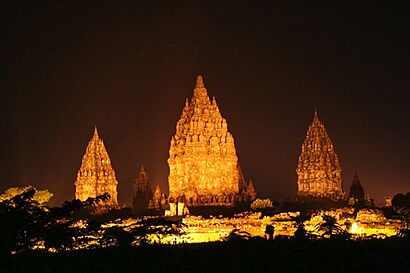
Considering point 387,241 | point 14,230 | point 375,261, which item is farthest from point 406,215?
point 14,230

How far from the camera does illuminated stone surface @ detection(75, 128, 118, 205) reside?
110875 mm

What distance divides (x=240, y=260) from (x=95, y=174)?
8304 centimetres

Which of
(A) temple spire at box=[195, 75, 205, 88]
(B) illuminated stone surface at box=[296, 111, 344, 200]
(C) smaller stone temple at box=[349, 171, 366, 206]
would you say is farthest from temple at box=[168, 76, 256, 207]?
(C) smaller stone temple at box=[349, 171, 366, 206]

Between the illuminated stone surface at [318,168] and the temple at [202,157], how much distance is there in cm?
1078

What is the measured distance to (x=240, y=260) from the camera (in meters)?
29.2

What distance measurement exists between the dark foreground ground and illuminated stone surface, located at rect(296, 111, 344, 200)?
274 feet

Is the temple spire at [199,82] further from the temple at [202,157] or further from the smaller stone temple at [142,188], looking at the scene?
the smaller stone temple at [142,188]

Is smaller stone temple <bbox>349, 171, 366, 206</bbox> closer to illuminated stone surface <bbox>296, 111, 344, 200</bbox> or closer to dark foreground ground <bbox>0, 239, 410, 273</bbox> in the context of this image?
illuminated stone surface <bbox>296, 111, 344, 200</bbox>

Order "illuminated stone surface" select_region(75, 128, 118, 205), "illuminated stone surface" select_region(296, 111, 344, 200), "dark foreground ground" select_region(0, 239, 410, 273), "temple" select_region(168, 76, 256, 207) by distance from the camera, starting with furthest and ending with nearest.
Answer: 1. "illuminated stone surface" select_region(296, 111, 344, 200)
2. "illuminated stone surface" select_region(75, 128, 118, 205)
3. "temple" select_region(168, 76, 256, 207)
4. "dark foreground ground" select_region(0, 239, 410, 273)

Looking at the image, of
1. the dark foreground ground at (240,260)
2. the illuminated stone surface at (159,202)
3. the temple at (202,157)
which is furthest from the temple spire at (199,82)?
the dark foreground ground at (240,260)

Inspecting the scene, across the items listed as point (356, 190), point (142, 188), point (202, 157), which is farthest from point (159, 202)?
point (356, 190)

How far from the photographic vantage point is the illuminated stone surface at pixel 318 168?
114500mm

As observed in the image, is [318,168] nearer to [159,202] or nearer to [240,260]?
[159,202]

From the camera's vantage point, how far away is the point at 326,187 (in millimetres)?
114938
